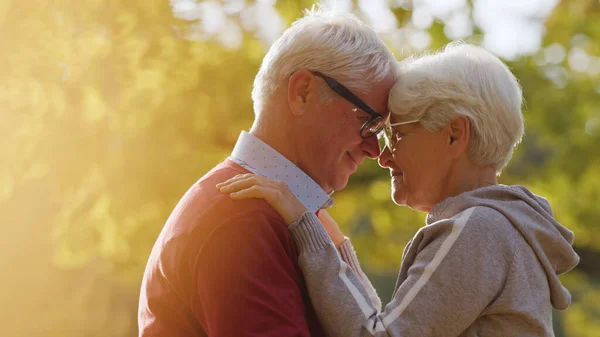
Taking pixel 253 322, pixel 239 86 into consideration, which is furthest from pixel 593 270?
pixel 253 322

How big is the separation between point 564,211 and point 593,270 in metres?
3.63

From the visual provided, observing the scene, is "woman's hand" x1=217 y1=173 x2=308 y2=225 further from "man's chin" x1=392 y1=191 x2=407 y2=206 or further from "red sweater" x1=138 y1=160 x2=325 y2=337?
"man's chin" x1=392 y1=191 x2=407 y2=206

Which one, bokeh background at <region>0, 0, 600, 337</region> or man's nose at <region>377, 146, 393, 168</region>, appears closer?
man's nose at <region>377, 146, 393, 168</region>

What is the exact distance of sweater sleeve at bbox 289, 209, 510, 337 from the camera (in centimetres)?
185

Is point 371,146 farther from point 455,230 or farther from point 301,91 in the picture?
point 455,230

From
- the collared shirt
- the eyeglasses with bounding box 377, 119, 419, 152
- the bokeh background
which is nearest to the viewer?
the collared shirt

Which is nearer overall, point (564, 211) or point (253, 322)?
point (253, 322)

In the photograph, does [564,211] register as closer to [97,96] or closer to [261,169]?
[97,96]

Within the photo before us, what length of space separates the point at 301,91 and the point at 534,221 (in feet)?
2.42

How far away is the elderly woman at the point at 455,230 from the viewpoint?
1.87 metres

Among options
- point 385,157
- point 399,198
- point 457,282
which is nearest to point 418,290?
point 457,282

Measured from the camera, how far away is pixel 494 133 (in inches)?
84.2

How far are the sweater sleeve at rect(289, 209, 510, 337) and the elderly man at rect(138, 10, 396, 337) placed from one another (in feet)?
0.19

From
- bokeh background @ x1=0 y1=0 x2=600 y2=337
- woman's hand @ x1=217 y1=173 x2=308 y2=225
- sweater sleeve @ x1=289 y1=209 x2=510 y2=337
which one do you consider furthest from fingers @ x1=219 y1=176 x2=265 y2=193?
bokeh background @ x1=0 y1=0 x2=600 y2=337
